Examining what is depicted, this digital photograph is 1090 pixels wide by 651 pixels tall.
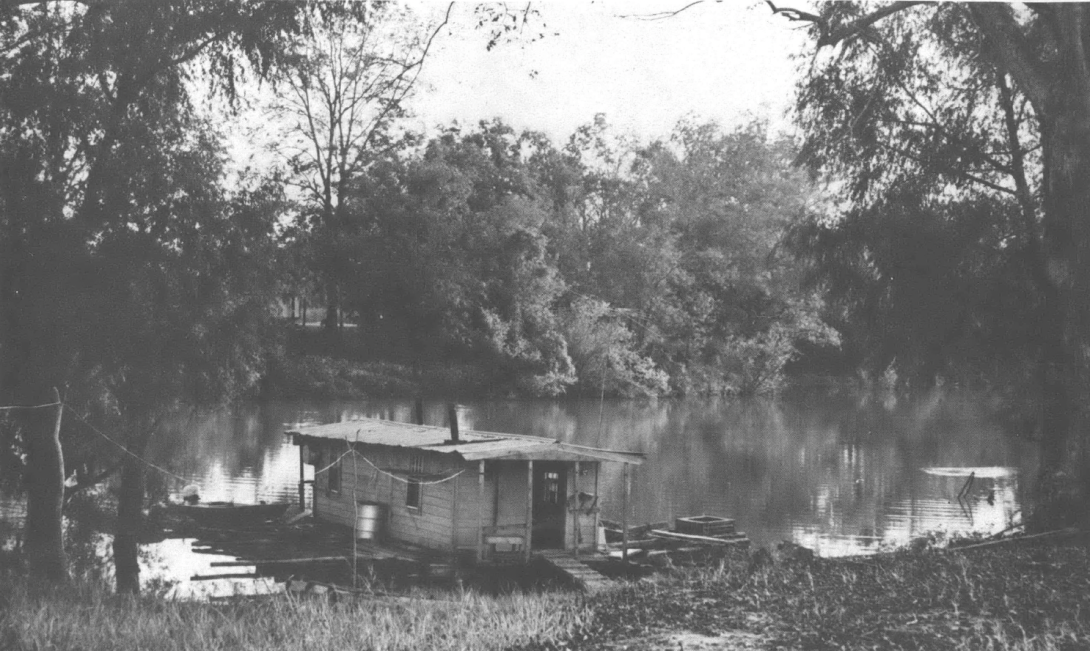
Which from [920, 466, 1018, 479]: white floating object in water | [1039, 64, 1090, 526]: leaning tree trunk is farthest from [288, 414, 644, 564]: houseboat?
[920, 466, 1018, 479]: white floating object in water

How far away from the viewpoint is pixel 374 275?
16312 mm

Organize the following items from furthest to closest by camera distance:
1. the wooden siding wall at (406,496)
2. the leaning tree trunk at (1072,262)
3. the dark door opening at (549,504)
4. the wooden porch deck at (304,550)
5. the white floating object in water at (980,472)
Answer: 1. the white floating object in water at (980,472)
2. the dark door opening at (549,504)
3. the wooden siding wall at (406,496)
4. the wooden porch deck at (304,550)
5. the leaning tree trunk at (1072,262)

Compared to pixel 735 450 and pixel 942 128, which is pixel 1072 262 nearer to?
pixel 942 128

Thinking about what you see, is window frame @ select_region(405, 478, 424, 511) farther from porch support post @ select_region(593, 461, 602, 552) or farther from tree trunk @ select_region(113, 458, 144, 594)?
tree trunk @ select_region(113, 458, 144, 594)

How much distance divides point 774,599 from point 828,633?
131 cm

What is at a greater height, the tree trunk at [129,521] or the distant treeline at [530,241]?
the distant treeline at [530,241]

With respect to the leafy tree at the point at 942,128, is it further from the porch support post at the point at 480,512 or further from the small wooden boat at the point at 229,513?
the small wooden boat at the point at 229,513

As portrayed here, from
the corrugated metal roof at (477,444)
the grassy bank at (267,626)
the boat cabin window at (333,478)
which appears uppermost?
the corrugated metal roof at (477,444)

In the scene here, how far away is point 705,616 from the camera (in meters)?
9.04

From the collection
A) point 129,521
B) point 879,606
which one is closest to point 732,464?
point 129,521

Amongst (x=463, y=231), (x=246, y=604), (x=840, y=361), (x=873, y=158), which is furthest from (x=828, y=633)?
(x=840, y=361)

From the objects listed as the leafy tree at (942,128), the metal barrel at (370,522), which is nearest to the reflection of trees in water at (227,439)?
the metal barrel at (370,522)

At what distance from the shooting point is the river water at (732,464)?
20.0 m

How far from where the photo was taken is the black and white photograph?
1004 centimetres
